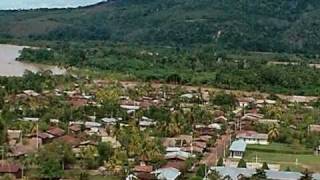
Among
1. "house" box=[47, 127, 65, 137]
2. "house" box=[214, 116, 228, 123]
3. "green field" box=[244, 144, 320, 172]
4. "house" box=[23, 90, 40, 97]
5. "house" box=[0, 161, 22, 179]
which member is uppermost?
"house" box=[23, 90, 40, 97]

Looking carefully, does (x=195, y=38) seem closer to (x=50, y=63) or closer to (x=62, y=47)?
(x=62, y=47)

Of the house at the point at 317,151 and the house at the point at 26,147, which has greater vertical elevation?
the house at the point at 26,147

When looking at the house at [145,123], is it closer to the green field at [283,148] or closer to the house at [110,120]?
the house at [110,120]

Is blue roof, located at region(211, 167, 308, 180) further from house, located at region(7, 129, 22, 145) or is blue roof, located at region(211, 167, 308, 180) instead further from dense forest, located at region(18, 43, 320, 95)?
dense forest, located at region(18, 43, 320, 95)

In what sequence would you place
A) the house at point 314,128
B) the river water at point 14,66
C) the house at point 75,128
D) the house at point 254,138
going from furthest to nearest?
the river water at point 14,66
the house at point 314,128
the house at point 75,128
the house at point 254,138

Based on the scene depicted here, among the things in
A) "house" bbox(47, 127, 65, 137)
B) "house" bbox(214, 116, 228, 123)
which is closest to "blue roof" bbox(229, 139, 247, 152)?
"house" bbox(214, 116, 228, 123)

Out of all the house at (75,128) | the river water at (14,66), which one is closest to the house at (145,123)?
the house at (75,128)

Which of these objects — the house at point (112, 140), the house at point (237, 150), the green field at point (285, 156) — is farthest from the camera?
the house at point (237, 150)
